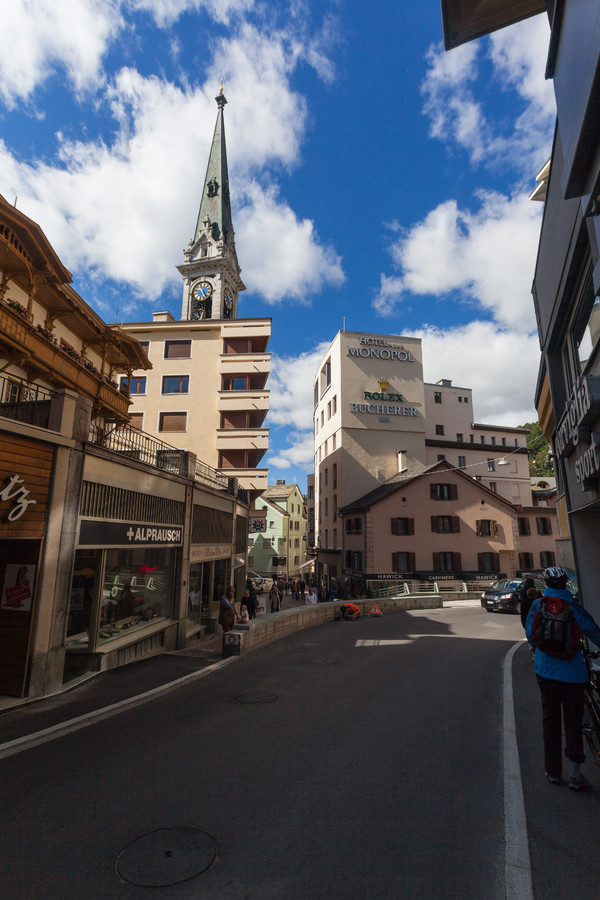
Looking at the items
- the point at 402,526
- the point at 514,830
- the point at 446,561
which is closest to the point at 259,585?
the point at 402,526

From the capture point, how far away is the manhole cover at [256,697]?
8.34 meters

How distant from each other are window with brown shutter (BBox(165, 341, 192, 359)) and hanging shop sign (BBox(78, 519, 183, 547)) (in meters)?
20.3

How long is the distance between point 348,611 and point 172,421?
1698 centimetres

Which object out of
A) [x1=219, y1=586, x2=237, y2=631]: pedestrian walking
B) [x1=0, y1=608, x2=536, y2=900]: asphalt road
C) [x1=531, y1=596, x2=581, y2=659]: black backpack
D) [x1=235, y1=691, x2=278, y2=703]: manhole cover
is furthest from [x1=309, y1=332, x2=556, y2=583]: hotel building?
[x1=531, y1=596, x2=581, y2=659]: black backpack

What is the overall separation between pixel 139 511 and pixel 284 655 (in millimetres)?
5570

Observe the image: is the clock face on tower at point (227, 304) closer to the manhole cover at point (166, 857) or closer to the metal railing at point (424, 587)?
the metal railing at point (424, 587)

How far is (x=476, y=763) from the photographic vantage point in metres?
5.55

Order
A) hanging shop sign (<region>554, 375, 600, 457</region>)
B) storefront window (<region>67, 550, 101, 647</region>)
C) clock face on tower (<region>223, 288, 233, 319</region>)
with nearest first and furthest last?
hanging shop sign (<region>554, 375, 600, 457</region>)
storefront window (<region>67, 550, 101, 647</region>)
clock face on tower (<region>223, 288, 233, 319</region>)

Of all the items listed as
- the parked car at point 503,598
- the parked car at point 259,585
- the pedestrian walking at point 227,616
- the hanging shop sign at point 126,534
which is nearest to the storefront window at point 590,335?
the hanging shop sign at point 126,534

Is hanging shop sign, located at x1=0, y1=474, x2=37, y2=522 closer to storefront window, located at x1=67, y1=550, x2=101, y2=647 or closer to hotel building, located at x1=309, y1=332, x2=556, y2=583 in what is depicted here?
storefront window, located at x1=67, y1=550, x2=101, y2=647

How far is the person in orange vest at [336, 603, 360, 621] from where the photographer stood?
75.5ft

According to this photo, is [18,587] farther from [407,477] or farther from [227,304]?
[227,304]

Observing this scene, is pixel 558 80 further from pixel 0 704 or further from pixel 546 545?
pixel 546 545

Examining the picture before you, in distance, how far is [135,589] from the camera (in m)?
12.9
